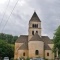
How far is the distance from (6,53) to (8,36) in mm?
63398

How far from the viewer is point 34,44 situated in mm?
96875

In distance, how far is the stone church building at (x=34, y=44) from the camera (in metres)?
97.9

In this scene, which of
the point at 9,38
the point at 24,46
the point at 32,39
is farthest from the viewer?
the point at 9,38

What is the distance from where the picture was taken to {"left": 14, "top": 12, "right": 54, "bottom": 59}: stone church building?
97.9 metres

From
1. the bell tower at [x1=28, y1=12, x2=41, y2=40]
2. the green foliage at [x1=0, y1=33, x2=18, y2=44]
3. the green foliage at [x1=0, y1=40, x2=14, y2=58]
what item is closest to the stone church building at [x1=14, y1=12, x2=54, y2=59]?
the bell tower at [x1=28, y1=12, x2=41, y2=40]

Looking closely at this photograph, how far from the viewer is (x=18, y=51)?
101688 mm

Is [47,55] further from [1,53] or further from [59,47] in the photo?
[59,47]

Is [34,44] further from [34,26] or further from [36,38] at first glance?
[34,26]

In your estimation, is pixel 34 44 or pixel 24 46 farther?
pixel 24 46

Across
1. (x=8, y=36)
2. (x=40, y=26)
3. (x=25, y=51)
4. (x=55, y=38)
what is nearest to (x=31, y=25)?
(x=40, y=26)

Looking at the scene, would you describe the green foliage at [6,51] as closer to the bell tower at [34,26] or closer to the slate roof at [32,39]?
the slate roof at [32,39]

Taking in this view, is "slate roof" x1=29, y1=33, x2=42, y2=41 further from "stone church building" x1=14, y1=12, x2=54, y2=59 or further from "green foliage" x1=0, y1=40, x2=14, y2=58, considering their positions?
"green foliage" x1=0, y1=40, x2=14, y2=58

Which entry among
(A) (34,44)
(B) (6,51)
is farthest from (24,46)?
(B) (6,51)

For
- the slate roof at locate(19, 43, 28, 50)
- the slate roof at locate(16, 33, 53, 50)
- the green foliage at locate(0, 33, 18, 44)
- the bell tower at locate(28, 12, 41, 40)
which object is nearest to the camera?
the slate roof at locate(16, 33, 53, 50)
